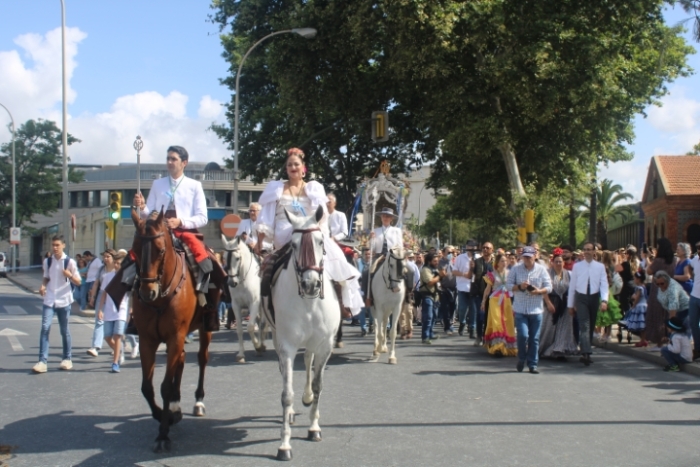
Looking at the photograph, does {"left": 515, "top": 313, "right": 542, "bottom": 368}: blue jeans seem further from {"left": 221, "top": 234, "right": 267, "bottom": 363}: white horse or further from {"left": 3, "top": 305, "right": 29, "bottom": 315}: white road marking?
{"left": 3, "top": 305, "right": 29, "bottom": 315}: white road marking

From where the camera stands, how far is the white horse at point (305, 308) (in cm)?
742

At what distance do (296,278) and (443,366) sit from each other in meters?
6.43

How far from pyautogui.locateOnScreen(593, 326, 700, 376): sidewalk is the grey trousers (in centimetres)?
136

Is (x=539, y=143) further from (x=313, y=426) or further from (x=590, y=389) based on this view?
(x=313, y=426)

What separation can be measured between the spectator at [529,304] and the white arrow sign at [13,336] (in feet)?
31.6

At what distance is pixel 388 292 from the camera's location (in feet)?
47.5

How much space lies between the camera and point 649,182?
65.1 meters

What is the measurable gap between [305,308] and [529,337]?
6.28 m

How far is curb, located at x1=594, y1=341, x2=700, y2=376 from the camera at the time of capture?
13.0m

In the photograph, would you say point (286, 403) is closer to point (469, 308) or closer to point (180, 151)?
point (180, 151)

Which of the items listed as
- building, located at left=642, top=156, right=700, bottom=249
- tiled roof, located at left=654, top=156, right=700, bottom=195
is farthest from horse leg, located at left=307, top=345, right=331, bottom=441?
tiled roof, located at left=654, top=156, right=700, bottom=195

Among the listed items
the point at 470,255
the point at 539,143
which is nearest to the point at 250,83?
the point at 539,143

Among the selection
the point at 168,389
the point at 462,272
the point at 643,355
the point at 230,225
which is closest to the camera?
the point at 168,389

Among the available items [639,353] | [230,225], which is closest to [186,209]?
[639,353]
